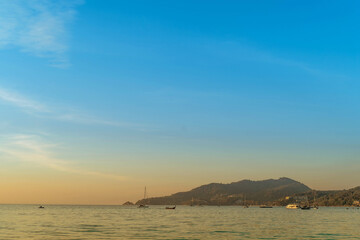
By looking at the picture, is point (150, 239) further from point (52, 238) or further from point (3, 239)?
point (3, 239)

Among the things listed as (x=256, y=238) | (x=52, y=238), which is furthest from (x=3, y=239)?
(x=256, y=238)

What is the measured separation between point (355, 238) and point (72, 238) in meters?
59.0

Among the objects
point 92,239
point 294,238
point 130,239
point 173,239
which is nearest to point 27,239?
point 92,239

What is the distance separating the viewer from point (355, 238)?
7994 centimetres

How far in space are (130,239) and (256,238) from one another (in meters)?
26.1

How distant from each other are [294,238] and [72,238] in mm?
46350

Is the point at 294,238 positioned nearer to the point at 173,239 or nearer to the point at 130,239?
the point at 173,239

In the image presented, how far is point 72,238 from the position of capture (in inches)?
3073

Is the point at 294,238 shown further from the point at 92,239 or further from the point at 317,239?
the point at 92,239

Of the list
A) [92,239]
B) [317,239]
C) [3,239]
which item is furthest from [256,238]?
[3,239]

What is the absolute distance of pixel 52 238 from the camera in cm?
7806


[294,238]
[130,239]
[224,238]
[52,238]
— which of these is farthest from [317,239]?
[52,238]

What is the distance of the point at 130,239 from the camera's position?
76438 mm

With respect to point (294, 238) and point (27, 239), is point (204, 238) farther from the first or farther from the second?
point (27, 239)
